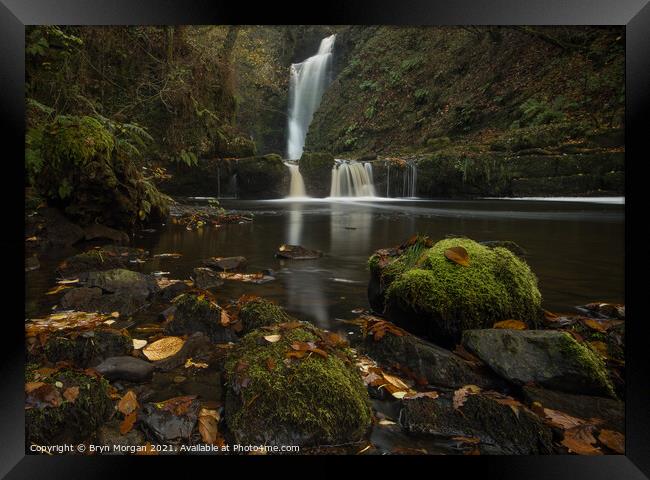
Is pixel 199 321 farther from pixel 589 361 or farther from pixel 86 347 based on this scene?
pixel 589 361

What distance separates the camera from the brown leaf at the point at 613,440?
5.19 feet

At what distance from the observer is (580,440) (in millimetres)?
1648

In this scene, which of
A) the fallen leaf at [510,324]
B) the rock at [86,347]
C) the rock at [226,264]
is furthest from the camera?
the rock at [226,264]

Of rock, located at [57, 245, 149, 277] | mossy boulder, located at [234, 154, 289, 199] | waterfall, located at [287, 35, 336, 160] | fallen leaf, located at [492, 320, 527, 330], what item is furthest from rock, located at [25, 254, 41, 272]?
waterfall, located at [287, 35, 336, 160]

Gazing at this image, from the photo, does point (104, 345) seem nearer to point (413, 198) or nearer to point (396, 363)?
point (396, 363)

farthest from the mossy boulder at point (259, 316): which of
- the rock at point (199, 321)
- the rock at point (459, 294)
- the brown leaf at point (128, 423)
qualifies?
the brown leaf at point (128, 423)

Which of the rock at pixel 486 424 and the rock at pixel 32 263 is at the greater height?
the rock at pixel 32 263

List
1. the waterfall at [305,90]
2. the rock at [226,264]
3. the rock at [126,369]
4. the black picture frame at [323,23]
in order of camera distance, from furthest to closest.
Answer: the waterfall at [305,90] < the rock at [226,264] < the rock at [126,369] < the black picture frame at [323,23]

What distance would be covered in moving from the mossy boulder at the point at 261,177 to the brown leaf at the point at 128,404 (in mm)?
16293

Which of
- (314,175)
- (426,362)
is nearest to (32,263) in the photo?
(426,362)

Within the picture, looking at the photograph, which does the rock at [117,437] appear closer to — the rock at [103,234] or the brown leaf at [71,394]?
the brown leaf at [71,394]

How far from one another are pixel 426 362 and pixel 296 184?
56.5 ft

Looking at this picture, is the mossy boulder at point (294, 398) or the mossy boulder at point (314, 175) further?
the mossy boulder at point (314, 175)

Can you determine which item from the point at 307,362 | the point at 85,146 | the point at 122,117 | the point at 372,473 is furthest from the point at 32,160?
the point at 372,473
